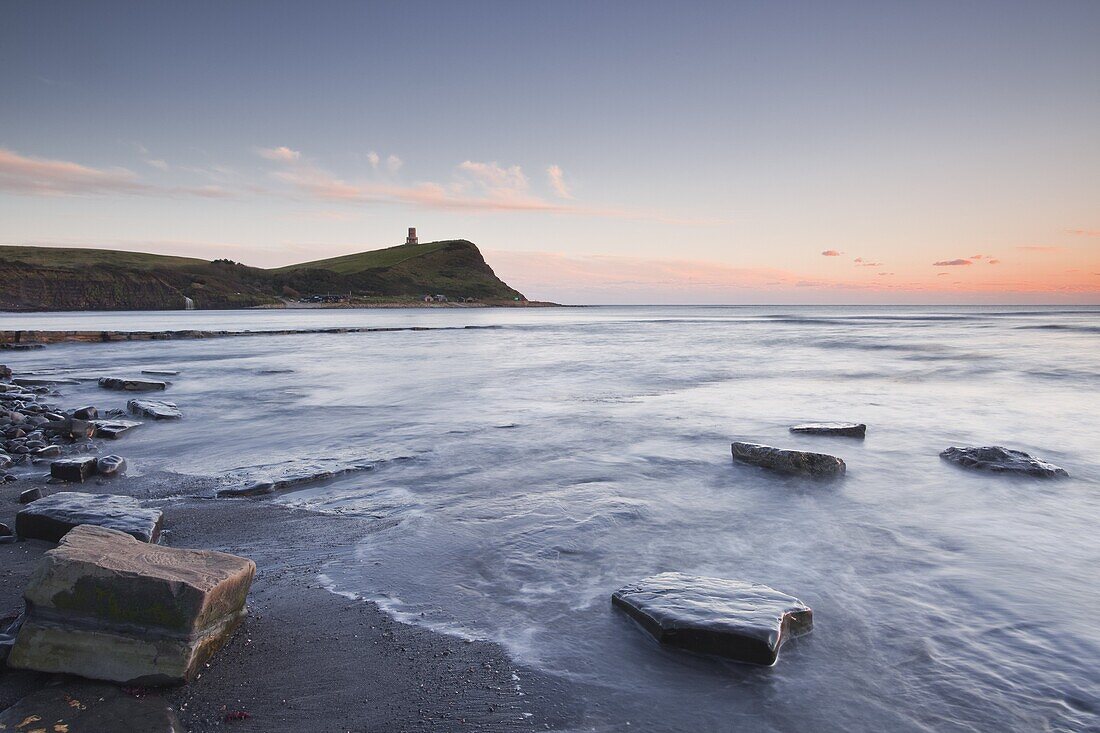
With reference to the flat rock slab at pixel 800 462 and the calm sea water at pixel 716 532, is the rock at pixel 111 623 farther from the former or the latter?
the flat rock slab at pixel 800 462

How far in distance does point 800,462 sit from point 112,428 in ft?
35.4

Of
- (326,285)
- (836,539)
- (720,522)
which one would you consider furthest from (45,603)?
(326,285)

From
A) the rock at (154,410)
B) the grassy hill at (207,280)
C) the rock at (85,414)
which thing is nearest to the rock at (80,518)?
the rock at (85,414)

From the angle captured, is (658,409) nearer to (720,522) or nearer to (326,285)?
(720,522)

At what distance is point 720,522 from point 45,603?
5453mm

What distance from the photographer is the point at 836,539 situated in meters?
6.02

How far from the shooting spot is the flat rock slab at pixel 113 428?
33.4ft

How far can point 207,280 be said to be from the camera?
12394 cm

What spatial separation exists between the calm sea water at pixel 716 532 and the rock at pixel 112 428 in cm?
35

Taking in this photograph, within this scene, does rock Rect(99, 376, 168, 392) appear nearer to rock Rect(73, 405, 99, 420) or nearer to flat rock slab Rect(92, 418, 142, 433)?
rock Rect(73, 405, 99, 420)

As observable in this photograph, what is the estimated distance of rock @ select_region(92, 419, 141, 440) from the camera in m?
10.2

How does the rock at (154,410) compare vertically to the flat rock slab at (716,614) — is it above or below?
below

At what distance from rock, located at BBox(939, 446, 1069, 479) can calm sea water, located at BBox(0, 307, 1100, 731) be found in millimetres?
313

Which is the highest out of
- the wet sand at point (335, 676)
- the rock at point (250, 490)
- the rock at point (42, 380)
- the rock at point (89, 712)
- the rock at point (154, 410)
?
the rock at point (89, 712)
